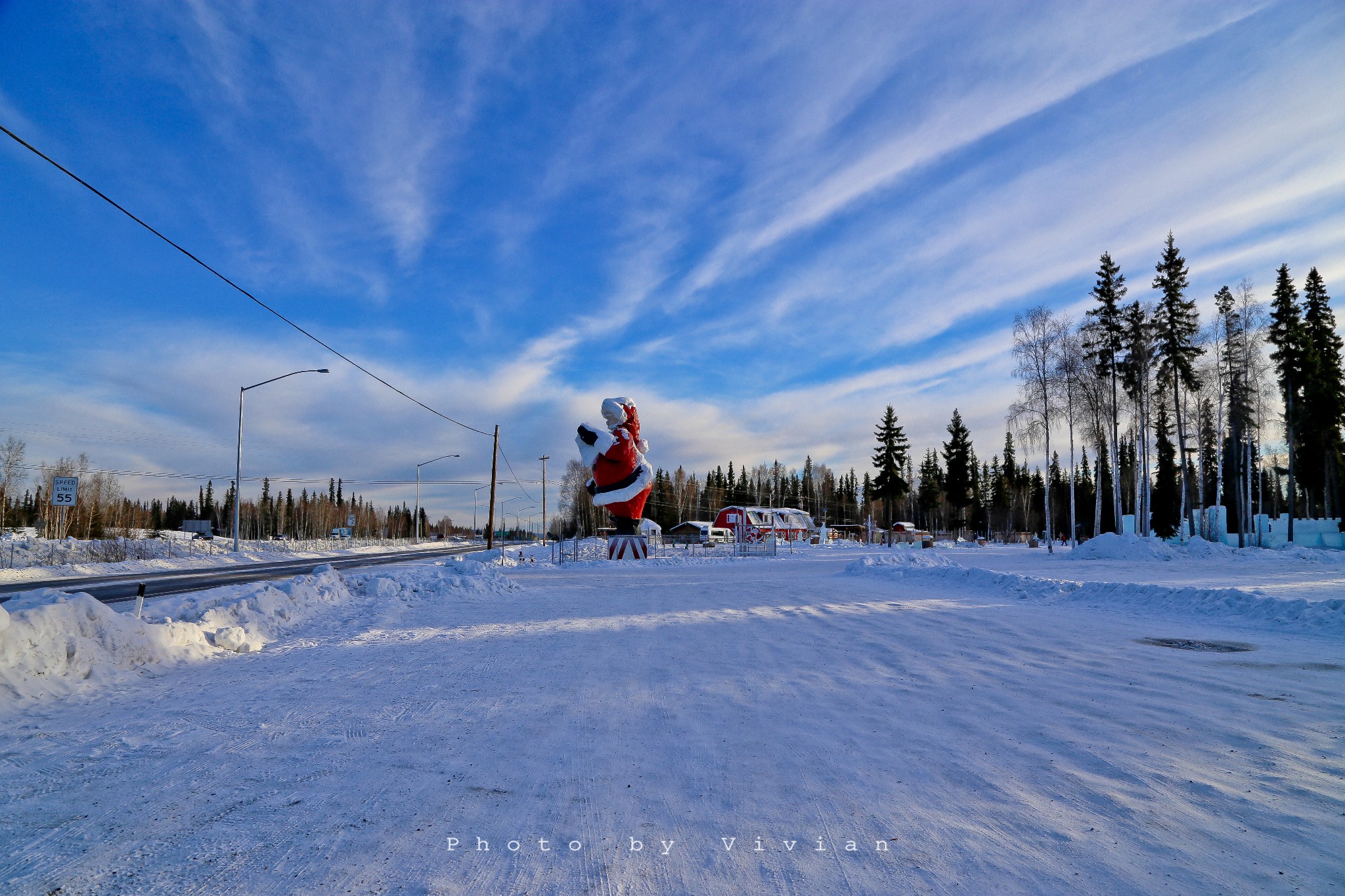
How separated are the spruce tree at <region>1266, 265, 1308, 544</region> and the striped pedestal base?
35.4 m

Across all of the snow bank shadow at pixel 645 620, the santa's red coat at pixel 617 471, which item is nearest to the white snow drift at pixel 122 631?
the snow bank shadow at pixel 645 620

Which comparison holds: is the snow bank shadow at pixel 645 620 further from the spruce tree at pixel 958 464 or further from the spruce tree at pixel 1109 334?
the spruce tree at pixel 958 464

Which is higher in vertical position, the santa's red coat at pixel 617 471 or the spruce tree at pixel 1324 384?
the spruce tree at pixel 1324 384

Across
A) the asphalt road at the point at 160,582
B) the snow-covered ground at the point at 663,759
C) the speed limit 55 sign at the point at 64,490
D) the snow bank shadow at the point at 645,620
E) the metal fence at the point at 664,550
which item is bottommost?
the metal fence at the point at 664,550

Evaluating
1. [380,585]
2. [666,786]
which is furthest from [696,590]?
[666,786]

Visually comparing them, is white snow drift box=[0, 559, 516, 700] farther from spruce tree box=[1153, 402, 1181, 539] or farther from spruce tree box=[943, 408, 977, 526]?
spruce tree box=[943, 408, 977, 526]

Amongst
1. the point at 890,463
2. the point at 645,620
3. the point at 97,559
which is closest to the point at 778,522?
the point at 890,463

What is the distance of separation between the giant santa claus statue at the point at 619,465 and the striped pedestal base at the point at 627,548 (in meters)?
1.20

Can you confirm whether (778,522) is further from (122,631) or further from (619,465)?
(122,631)

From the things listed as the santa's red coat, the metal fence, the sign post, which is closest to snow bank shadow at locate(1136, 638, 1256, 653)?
the santa's red coat

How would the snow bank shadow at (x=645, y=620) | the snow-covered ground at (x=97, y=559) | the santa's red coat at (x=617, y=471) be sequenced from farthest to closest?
the santa's red coat at (x=617, y=471), the snow-covered ground at (x=97, y=559), the snow bank shadow at (x=645, y=620)

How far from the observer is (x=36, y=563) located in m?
26.6

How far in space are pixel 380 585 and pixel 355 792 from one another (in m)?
11.6

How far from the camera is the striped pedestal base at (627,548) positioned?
32.7 m
